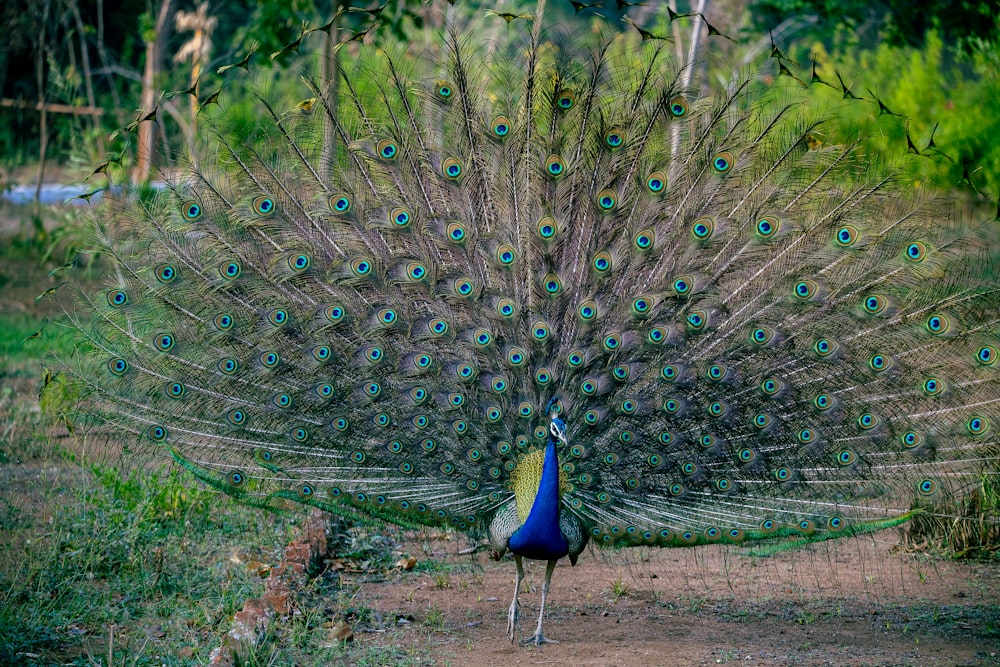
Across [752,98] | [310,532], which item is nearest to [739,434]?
[752,98]

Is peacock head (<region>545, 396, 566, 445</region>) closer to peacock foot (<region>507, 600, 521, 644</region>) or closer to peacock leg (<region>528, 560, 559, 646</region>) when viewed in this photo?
peacock leg (<region>528, 560, 559, 646</region>)

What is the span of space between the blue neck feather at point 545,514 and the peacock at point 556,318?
0.17 metres

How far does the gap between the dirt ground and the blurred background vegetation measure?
7.69 feet

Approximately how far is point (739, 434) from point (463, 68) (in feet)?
7.52

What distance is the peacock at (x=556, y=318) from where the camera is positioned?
17.7 ft

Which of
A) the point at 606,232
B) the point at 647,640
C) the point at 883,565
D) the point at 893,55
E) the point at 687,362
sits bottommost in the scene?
the point at 647,640

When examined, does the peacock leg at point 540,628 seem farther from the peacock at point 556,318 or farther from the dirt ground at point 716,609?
the peacock at point 556,318

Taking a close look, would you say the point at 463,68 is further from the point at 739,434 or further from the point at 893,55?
the point at 893,55

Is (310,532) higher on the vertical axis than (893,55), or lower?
lower

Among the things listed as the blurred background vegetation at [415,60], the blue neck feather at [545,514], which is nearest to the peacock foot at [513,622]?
the blue neck feather at [545,514]

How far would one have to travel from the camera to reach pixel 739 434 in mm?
5457

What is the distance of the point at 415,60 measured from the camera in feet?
17.9

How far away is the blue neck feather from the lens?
5.17 meters

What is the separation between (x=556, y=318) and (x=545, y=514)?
3.27 ft
